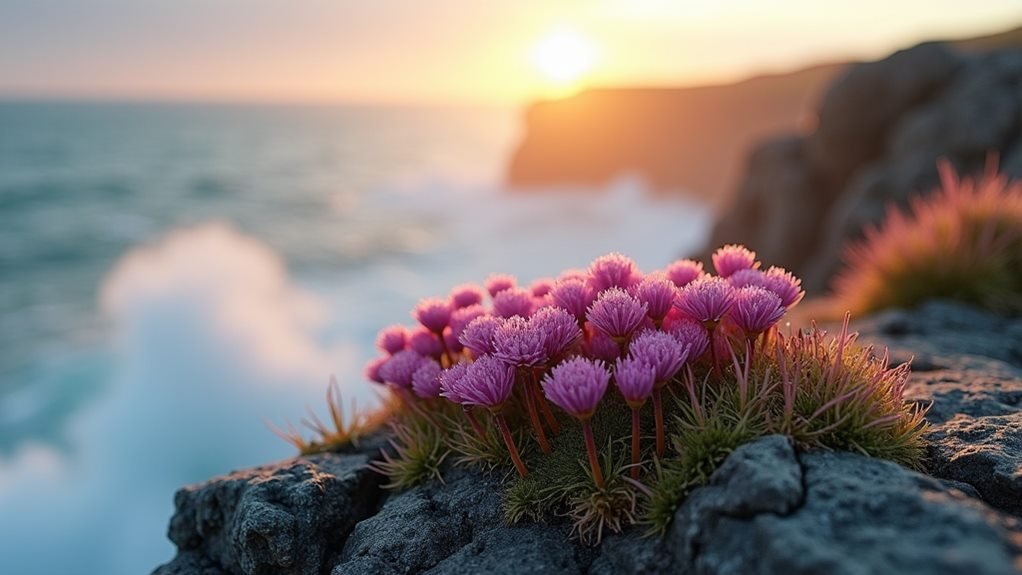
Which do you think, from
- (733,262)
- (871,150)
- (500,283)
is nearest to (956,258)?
(733,262)

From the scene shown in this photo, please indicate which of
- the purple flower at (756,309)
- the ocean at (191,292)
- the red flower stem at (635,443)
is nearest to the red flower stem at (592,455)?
the red flower stem at (635,443)

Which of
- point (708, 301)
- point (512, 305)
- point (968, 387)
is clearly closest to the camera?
point (708, 301)

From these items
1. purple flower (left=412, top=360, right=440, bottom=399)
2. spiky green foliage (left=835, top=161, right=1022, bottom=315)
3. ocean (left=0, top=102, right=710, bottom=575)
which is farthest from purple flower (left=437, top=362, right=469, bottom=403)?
spiky green foliage (left=835, top=161, right=1022, bottom=315)

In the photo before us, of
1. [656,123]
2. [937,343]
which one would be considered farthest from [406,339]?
[656,123]

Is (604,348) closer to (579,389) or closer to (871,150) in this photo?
(579,389)

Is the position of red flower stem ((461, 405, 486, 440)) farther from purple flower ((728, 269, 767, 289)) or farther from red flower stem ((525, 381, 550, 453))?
purple flower ((728, 269, 767, 289))

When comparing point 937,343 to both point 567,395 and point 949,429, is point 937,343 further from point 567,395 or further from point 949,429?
point 567,395

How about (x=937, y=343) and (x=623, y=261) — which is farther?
(x=937, y=343)
